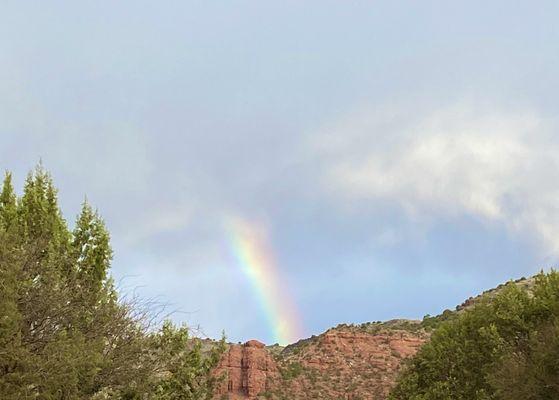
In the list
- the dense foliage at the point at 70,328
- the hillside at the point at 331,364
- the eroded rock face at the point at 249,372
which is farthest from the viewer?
the eroded rock face at the point at 249,372

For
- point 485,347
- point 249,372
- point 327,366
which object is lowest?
point 485,347

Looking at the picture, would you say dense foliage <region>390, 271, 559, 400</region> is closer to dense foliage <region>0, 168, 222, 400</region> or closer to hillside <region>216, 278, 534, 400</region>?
dense foliage <region>0, 168, 222, 400</region>

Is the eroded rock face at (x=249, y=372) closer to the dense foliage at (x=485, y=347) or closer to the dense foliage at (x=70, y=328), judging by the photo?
the dense foliage at (x=485, y=347)

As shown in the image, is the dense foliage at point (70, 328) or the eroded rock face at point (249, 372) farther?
the eroded rock face at point (249, 372)

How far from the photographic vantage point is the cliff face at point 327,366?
102250mm

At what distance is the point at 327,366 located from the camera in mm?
109125

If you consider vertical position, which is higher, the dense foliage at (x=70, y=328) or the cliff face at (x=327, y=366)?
the cliff face at (x=327, y=366)

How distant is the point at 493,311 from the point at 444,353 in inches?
149

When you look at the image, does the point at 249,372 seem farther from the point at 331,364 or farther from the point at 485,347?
the point at 485,347

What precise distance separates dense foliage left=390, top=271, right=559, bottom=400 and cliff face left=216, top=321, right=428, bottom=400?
188 ft

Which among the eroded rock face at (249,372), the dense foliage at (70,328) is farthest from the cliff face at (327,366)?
the dense foliage at (70,328)

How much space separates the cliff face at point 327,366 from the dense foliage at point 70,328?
7831cm

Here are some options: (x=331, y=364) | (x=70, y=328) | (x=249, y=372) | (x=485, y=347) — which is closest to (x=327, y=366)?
(x=331, y=364)

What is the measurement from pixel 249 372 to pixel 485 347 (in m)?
74.5
